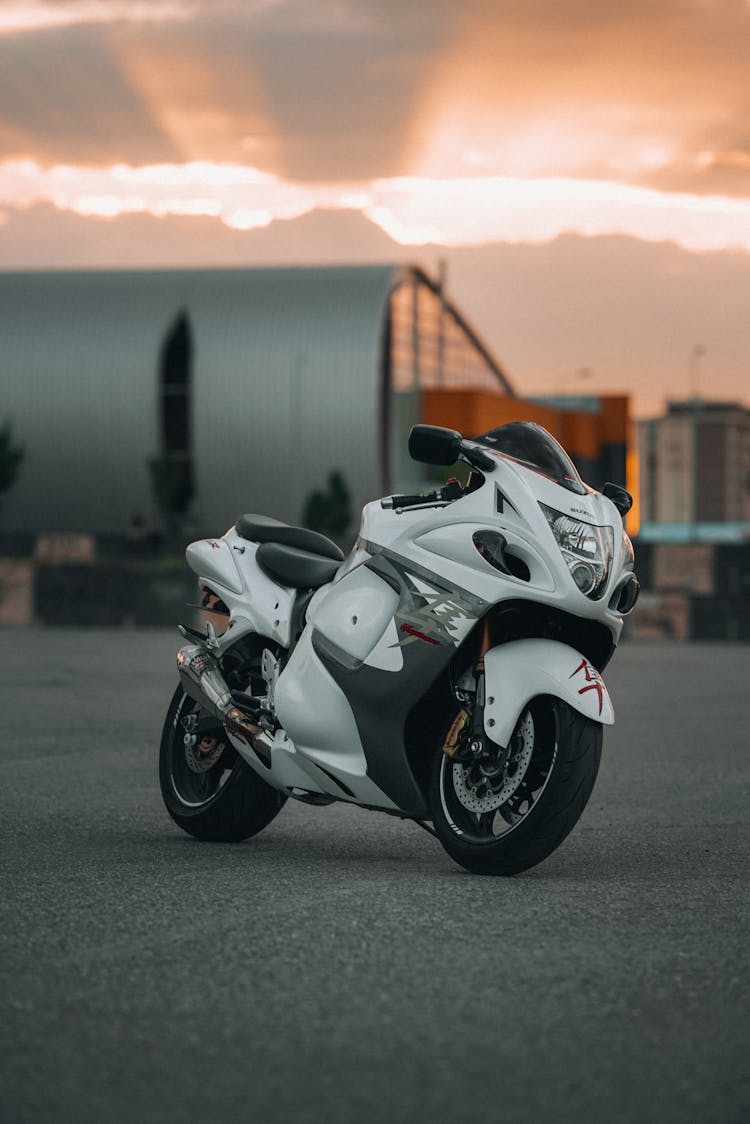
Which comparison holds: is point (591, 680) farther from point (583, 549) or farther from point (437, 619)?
point (437, 619)

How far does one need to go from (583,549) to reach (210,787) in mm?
1957

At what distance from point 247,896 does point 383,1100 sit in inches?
85.8

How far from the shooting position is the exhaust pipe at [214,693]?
654 cm

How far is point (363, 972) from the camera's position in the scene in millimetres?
4406

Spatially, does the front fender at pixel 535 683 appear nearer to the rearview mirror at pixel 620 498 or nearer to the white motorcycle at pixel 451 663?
the white motorcycle at pixel 451 663

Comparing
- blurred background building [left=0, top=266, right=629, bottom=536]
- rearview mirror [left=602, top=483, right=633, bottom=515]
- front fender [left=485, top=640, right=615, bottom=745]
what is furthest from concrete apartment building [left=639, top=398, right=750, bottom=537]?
front fender [left=485, top=640, right=615, bottom=745]

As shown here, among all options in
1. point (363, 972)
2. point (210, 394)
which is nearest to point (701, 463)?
point (210, 394)

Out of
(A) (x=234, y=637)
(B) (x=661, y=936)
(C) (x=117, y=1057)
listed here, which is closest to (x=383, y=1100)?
(C) (x=117, y=1057)

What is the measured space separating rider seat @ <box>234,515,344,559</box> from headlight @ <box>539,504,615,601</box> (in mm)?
1250

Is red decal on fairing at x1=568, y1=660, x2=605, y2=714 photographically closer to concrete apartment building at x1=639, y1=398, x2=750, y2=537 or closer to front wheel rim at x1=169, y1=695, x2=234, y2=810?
front wheel rim at x1=169, y1=695, x2=234, y2=810

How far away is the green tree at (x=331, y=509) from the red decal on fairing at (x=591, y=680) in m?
49.9

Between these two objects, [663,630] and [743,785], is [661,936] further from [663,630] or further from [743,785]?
[663,630]

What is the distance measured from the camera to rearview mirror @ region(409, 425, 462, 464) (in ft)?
19.9

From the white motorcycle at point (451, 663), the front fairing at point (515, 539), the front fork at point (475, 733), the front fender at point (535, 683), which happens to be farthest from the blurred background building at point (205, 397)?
the front fender at point (535, 683)
